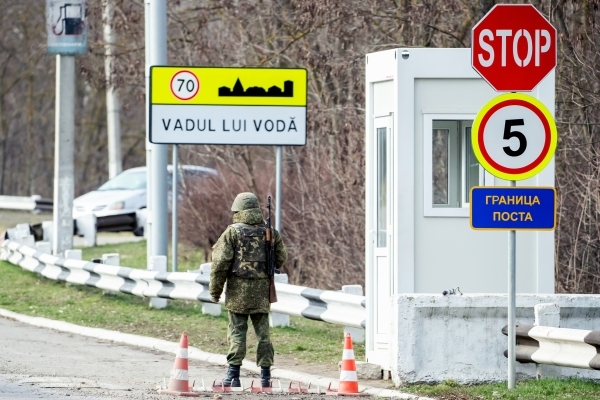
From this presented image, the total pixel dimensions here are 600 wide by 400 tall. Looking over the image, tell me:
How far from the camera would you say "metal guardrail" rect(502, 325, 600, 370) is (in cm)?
915

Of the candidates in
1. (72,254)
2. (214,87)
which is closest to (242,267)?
(214,87)

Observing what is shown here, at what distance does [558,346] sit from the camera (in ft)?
31.1

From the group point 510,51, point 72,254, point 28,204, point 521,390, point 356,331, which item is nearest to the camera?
point 521,390

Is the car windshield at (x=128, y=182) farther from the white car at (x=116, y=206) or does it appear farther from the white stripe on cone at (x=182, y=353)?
the white stripe on cone at (x=182, y=353)

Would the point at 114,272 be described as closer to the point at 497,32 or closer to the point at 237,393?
the point at 237,393

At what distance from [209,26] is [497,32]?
14393 millimetres

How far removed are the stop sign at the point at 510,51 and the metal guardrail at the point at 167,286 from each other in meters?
3.13

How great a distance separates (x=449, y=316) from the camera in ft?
32.2

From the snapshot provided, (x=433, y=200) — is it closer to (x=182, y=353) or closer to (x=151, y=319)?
(x=182, y=353)

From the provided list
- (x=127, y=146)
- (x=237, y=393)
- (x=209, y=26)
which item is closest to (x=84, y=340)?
(x=237, y=393)

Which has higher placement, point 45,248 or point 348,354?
point 45,248

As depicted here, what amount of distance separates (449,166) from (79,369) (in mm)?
3635

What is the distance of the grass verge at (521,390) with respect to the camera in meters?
9.05

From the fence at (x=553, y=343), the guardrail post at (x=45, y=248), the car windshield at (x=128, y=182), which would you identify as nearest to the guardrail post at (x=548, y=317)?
the fence at (x=553, y=343)
